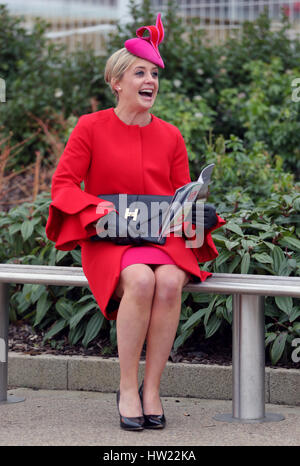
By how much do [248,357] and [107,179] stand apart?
1043 mm

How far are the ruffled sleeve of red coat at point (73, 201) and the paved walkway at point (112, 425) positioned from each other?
0.82 m

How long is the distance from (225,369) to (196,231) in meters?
0.86

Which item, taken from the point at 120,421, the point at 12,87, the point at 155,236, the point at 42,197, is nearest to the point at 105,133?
the point at 155,236

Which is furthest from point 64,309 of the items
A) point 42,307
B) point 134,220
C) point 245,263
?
point 134,220

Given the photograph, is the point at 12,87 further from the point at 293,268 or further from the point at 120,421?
the point at 120,421

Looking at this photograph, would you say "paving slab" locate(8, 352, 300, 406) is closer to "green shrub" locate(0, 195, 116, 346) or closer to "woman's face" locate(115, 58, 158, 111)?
"green shrub" locate(0, 195, 116, 346)

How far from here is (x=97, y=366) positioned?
4.15m

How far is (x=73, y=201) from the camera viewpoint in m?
3.38

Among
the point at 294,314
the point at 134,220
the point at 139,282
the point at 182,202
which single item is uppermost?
the point at 182,202

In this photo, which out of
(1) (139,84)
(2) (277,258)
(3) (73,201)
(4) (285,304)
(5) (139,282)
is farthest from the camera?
(2) (277,258)

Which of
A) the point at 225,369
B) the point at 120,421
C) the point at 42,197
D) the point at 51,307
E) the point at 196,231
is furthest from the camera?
the point at 42,197

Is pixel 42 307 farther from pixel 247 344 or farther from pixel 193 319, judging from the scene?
pixel 247 344

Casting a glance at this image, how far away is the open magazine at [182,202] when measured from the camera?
327cm

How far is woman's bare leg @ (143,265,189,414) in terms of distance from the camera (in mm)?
3295
